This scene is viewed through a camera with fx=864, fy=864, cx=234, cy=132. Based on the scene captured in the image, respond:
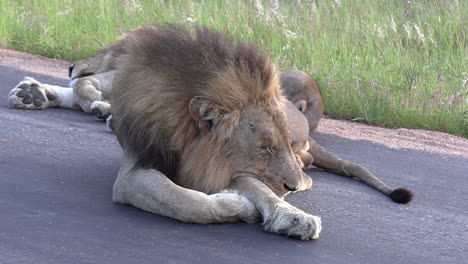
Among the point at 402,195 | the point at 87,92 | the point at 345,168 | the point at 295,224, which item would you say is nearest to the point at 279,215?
the point at 295,224

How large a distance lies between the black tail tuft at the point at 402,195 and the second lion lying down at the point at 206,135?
2.83 ft

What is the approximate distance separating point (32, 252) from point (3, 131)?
7.32 feet

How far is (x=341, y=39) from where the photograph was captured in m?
9.87

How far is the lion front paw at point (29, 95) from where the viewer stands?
620 centimetres

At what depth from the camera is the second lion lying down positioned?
12.4 feet

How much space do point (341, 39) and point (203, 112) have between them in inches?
247

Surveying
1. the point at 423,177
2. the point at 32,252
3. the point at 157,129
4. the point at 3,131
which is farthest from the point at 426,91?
the point at 32,252

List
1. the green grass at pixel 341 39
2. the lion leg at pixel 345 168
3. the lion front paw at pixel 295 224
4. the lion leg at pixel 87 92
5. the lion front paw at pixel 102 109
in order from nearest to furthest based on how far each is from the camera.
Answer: the lion front paw at pixel 295 224, the lion leg at pixel 345 168, the lion front paw at pixel 102 109, the lion leg at pixel 87 92, the green grass at pixel 341 39

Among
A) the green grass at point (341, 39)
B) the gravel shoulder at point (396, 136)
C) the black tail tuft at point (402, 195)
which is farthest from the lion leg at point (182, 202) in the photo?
the green grass at point (341, 39)

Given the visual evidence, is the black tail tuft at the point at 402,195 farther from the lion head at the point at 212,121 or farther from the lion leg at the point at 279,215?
the lion leg at the point at 279,215

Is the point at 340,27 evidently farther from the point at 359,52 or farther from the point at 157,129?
the point at 157,129

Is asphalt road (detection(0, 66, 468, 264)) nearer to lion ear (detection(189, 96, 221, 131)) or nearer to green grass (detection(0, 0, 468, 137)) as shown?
lion ear (detection(189, 96, 221, 131))

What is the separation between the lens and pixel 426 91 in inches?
334

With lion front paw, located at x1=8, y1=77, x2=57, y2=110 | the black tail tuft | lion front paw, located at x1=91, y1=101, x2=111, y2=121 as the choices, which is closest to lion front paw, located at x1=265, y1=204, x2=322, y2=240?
the black tail tuft
